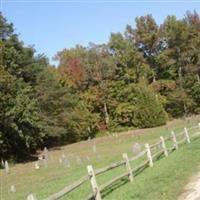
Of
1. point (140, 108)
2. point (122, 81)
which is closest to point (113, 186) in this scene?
point (140, 108)

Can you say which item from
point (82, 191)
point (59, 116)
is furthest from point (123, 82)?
point (82, 191)

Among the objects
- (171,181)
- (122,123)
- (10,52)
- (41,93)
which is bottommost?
(171,181)

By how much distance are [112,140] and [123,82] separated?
73.8 feet

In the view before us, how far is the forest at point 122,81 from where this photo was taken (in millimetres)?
69000

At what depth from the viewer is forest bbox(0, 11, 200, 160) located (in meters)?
69.0

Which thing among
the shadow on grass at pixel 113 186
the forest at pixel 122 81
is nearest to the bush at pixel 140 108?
the forest at pixel 122 81

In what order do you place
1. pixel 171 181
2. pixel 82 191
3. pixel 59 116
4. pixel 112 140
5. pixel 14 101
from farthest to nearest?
pixel 59 116
pixel 112 140
pixel 14 101
pixel 82 191
pixel 171 181

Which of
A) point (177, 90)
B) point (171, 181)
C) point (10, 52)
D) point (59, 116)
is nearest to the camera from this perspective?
point (171, 181)

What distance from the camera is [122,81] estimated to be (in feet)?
278

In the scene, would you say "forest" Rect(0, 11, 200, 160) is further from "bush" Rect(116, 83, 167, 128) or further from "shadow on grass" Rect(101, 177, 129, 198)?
"shadow on grass" Rect(101, 177, 129, 198)

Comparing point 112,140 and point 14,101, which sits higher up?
point 14,101

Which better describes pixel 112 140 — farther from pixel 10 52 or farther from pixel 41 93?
pixel 10 52

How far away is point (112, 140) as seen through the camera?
63875 mm

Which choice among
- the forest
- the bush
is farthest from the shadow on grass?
the bush
